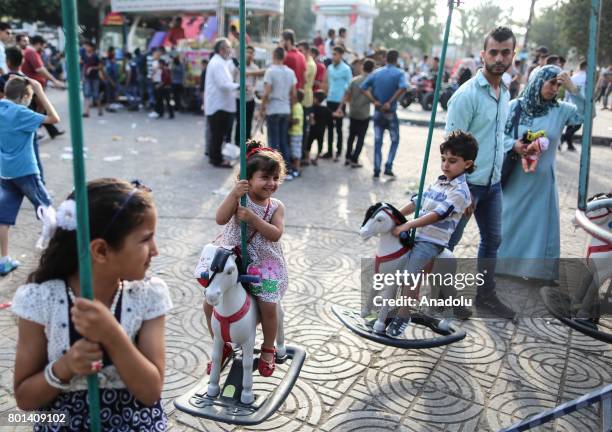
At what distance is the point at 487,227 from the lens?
4.01 meters

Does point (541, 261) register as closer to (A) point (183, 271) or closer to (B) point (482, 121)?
(B) point (482, 121)

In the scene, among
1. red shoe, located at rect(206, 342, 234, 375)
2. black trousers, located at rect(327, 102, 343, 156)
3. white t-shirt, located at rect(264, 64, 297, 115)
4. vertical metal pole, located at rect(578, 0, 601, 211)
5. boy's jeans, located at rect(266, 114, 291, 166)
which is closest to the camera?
vertical metal pole, located at rect(578, 0, 601, 211)

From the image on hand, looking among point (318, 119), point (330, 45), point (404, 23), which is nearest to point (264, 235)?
point (318, 119)

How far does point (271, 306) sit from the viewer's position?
270 centimetres

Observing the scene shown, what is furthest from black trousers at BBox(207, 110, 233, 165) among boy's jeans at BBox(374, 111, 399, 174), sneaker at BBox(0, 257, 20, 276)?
sneaker at BBox(0, 257, 20, 276)

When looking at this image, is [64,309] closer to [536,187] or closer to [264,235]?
[264,235]

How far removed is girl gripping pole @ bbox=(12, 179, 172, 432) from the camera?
148 cm

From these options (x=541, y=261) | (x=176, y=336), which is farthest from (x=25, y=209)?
(x=541, y=261)

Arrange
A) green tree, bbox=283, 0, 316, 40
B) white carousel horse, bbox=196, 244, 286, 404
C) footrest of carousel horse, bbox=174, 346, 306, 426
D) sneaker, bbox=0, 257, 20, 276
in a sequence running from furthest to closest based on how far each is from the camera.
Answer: green tree, bbox=283, 0, 316, 40 → sneaker, bbox=0, 257, 20, 276 → footrest of carousel horse, bbox=174, 346, 306, 426 → white carousel horse, bbox=196, 244, 286, 404

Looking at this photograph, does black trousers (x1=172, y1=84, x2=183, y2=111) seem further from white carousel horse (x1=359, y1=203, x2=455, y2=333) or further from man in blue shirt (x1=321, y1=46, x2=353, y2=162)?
white carousel horse (x1=359, y1=203, x2=455, y2=333)

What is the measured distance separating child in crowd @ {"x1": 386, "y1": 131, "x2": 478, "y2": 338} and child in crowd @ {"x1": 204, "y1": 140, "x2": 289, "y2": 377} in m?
0.89

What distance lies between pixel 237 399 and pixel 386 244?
4.37 feet

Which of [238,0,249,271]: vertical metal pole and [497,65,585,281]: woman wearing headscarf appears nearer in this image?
[238,0,249,271]: vertical metal pole

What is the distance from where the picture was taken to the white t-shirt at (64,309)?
1.50 meters
